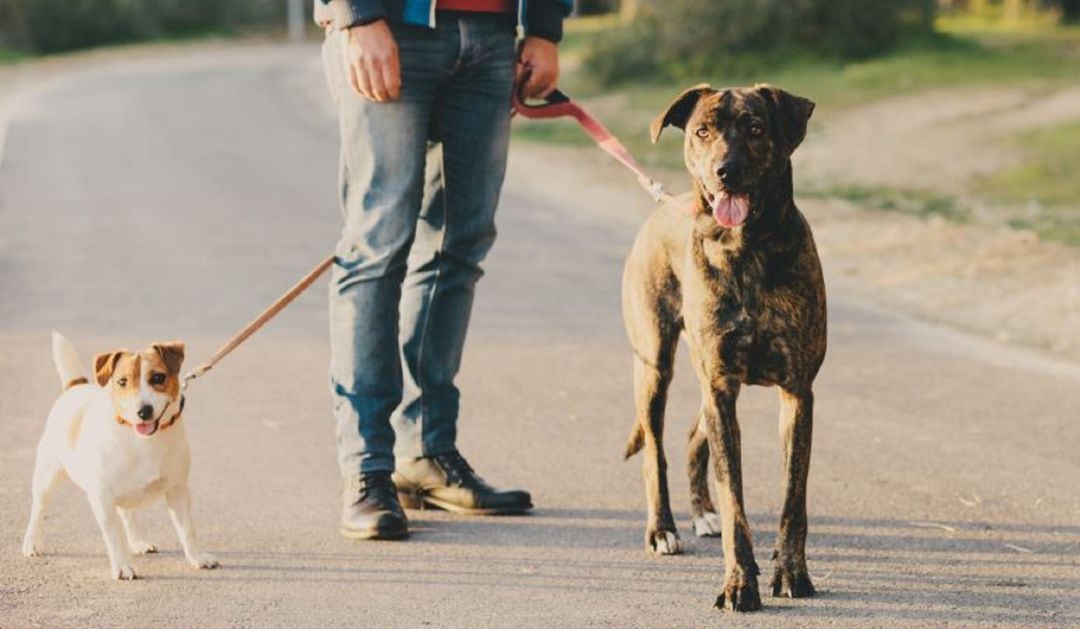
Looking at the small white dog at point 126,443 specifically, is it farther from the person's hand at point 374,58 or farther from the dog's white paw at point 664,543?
the dog's white paw at point 664,543

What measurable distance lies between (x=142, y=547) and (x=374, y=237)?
1.17m

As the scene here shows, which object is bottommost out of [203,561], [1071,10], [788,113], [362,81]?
[1071,10]

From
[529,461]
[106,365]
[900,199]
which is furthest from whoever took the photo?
[900,199]

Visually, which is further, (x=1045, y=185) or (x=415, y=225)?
(x=1045, y=185)

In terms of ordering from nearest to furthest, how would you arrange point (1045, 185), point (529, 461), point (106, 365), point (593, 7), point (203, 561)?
point (106, 365) < point (203, 561) < point (529, 461) < point (1045, 185) < point (593, 7)

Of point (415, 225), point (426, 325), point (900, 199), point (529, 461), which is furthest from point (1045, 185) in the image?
point (415, 225)

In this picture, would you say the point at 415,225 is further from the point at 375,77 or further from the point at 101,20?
the point at 101,20

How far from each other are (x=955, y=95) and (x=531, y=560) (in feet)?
59.3

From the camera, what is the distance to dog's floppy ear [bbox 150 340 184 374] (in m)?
4.98

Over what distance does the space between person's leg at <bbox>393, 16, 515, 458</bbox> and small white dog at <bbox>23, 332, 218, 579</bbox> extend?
98cm

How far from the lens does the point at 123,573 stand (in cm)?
503

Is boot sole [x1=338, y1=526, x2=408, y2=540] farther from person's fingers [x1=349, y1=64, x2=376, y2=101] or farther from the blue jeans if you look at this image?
person's fingers [x1=349, y1=64, x2=376, y2=101]

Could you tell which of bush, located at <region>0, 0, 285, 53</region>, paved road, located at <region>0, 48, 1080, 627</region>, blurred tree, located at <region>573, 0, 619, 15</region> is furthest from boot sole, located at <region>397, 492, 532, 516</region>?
blurred tree, located at <region>573, 0, 619, 15</region>

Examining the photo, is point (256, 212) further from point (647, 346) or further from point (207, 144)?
point (647, 346)
